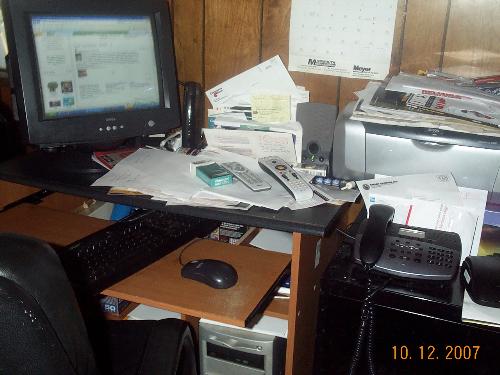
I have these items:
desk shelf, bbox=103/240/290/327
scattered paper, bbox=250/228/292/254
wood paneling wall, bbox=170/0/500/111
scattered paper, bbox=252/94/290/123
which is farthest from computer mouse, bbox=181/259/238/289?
wood paneling wall, bbox=170/0/500/111

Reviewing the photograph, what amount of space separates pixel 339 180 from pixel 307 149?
0.20 m

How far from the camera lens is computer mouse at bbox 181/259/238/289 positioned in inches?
48.2

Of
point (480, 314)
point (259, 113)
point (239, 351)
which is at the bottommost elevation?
point (239, 351)

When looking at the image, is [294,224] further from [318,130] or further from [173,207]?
[318,130]

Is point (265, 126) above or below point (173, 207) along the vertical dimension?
above

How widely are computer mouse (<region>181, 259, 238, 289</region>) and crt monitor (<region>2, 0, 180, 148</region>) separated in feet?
1.35

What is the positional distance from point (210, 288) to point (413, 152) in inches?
21.9

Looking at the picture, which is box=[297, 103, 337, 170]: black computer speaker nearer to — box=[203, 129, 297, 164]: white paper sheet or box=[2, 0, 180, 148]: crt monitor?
box=[203, 129, 297, 164]: white paper sheet

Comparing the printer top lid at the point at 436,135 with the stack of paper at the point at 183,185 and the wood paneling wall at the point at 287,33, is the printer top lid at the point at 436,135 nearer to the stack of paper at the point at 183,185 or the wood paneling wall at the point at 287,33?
the stack of paper at the point at 183,185

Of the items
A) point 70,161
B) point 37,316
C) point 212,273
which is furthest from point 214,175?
point 37,316

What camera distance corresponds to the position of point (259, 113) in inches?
59.4

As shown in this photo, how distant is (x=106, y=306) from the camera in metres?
1.59

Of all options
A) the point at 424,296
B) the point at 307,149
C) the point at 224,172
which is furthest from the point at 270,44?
the point at 424,296

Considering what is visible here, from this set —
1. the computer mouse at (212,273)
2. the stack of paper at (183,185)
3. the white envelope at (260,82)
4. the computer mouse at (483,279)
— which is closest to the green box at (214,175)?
the stack of paper at (183,185)
